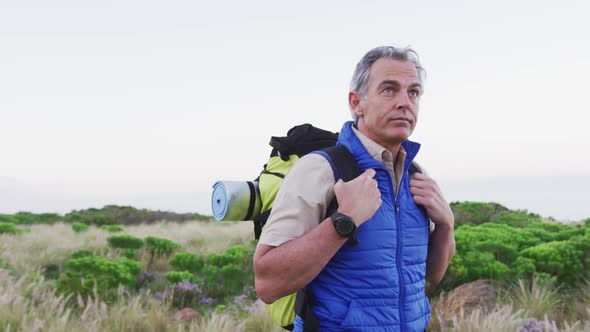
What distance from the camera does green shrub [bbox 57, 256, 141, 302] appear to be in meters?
6.62

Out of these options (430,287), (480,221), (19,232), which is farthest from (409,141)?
(19,232)

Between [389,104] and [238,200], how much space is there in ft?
2.96

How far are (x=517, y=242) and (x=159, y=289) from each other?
5.92 m

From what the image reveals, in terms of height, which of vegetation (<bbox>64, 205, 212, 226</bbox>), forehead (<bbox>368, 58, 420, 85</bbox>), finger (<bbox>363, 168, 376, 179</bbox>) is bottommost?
vegetation (<bbox>64, 205, 212, 226</bbox>)

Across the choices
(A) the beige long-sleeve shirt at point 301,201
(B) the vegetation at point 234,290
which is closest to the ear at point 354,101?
(A) the beige long-sleeve shirt at point 301,201

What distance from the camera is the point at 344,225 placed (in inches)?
79.0

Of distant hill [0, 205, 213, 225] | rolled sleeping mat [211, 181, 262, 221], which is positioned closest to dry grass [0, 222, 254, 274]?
rolled sleeping mat [211, 181, 262, 221]

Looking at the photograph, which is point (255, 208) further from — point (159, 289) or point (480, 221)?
point (480, 221)

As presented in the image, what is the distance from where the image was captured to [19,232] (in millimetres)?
14445

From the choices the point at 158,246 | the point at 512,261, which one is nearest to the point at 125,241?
the point at 158,246

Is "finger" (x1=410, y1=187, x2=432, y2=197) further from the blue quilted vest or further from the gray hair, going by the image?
the gray hair

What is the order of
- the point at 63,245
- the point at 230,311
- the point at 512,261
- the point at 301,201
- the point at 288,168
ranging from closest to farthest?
the point at 301,201 < the point at 288,168 < the point at 230,311 < the point at 512,261 < the point at 63,245

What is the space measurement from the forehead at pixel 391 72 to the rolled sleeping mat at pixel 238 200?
0.83 meters

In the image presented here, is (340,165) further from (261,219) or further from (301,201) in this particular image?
(261,219)
